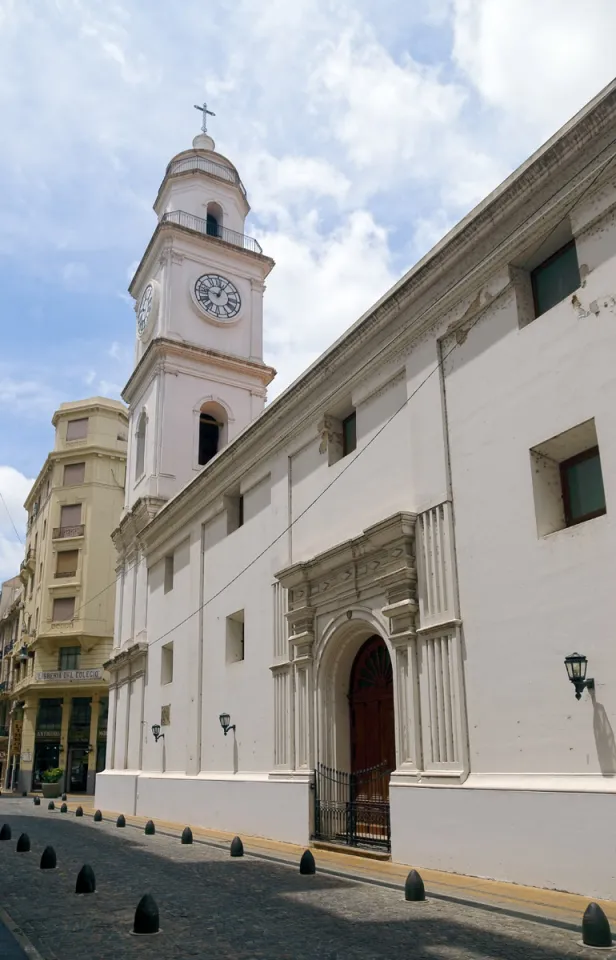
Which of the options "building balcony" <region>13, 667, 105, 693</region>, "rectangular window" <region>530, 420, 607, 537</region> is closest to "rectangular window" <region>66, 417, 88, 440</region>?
"building balcony" <region>13, 667, 105, 693</region>

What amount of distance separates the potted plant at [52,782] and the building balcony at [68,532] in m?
11.9

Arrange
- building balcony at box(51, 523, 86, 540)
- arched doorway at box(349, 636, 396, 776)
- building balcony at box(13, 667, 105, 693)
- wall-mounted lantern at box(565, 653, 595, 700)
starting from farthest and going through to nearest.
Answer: building balcony at box(51, 523, 86, 540), building balcony at box(13, 667, 105, 693), arched doorway at box(349, 636, 396, 776), wall-mounted lantern at box(565, 653, 595, 700)

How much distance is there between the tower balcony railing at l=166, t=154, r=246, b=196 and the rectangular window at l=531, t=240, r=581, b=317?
879 inches

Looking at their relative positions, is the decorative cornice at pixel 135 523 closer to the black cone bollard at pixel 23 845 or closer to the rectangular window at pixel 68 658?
the black cone bollard at pixel 23 845

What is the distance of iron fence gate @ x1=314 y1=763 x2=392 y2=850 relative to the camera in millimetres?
13391

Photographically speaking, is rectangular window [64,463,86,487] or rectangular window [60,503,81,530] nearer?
rectangular window [60,503,81,530]

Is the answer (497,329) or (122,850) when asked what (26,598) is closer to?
(122,850)

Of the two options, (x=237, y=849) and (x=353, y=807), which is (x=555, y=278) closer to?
(x=353, y=807)

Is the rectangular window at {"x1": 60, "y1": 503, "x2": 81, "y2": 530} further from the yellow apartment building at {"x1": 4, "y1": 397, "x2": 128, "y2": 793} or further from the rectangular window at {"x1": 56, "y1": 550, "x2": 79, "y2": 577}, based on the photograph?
the rectangular window at {"x1": 56, "y1": 550, "x2": 79, "y2": 577}

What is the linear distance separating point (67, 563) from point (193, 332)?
68.9ft

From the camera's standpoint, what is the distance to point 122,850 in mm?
14719

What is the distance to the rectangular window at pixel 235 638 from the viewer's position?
19203 millimetres

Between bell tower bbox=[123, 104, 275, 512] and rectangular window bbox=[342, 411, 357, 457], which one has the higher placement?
bell tower bbox=[123, 104, 275, 512]

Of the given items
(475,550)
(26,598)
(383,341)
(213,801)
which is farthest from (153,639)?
(26,598)
